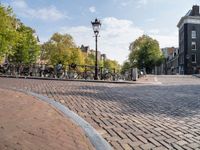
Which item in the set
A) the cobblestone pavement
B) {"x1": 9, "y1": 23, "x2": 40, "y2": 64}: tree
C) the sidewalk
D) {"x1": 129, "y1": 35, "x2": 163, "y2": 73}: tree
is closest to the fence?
the cobblestone pavement

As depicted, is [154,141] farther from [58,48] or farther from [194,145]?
[58,48]

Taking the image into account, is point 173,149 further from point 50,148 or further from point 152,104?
point 152,104

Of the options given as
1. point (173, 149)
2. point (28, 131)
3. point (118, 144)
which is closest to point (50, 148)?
point (28, 131)

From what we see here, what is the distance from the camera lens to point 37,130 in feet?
17.7

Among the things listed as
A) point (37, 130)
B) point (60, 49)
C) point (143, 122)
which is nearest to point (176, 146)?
point (143, 122)

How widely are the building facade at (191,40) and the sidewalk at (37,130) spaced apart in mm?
74128

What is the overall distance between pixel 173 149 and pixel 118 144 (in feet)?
2.94

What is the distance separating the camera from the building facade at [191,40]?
7856 cm

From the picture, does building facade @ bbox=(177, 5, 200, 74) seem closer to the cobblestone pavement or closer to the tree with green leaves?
the tree with green leaves

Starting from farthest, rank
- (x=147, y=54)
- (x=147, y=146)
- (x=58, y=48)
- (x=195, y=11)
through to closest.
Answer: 1. (x=195, y=11)
2. (x=147, y=54)
3. (x=58, y=48)
4. (x=147, y=146)

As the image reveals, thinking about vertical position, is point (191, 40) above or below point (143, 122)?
above

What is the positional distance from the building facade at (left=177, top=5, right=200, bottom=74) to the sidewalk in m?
74.1

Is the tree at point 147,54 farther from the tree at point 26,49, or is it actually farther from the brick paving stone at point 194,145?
the brick paving stone at point 194,145

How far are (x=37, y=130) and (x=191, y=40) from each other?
79337mm
